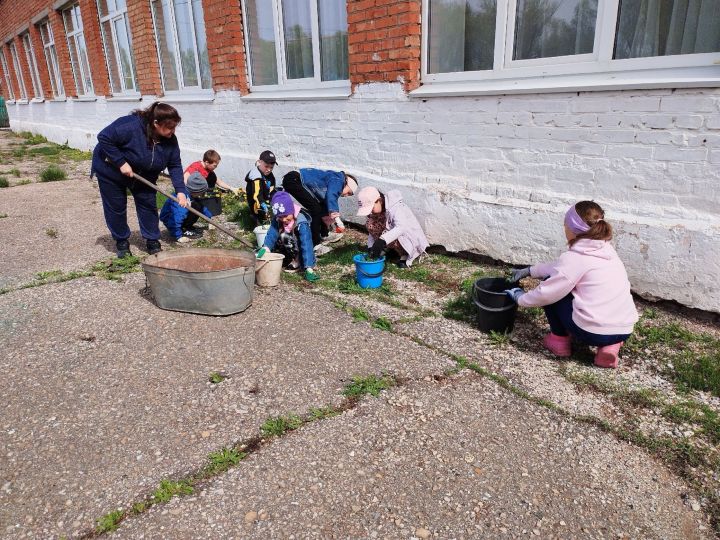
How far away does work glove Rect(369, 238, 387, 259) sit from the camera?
15.1 feet

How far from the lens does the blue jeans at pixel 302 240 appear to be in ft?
15.7

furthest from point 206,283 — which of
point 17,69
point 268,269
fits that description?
point 17,69

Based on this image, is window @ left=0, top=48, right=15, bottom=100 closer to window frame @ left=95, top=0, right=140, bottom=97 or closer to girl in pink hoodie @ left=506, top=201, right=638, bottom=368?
window frame @ left=95, top=0, right=140, bottom=97

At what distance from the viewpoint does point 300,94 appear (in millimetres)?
6574

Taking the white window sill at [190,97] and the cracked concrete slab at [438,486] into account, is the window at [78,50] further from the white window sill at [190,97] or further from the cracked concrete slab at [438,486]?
the cracked concrete slab at [438,486]

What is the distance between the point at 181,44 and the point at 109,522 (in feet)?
29.1

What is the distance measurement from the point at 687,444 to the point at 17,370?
3.96 m

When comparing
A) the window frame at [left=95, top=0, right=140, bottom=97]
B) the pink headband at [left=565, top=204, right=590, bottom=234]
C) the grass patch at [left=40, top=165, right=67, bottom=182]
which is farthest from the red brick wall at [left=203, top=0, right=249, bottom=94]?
the pink headband at [left=565, top=204, right=590, bottom=234]

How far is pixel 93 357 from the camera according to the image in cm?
342

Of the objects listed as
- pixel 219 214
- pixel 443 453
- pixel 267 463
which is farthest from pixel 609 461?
pixel 219 214

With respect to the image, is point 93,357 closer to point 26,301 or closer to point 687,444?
point 26,301

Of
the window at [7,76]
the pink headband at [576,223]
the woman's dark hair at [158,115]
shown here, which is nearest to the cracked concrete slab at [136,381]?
the pink headband at [576,223]

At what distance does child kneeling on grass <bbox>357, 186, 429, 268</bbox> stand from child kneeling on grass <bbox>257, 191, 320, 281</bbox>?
0.58 meters

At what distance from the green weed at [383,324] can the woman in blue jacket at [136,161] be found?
2290 millimetres
